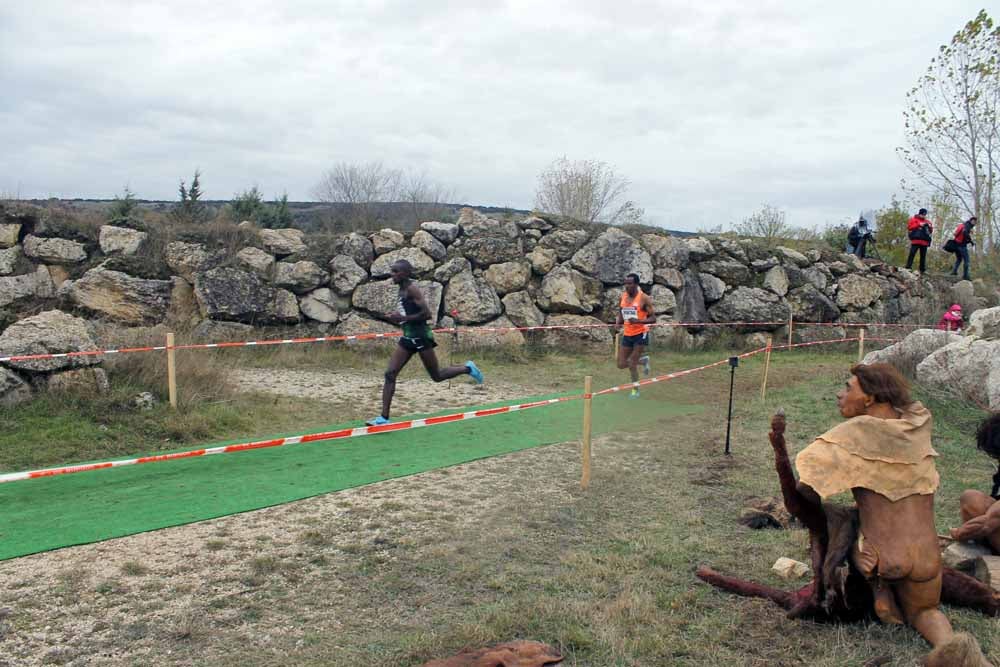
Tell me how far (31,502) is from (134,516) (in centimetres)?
101

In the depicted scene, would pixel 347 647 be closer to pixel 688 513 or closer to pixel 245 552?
pixel 245 552

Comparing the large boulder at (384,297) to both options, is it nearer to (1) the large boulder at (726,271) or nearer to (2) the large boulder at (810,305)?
(1) the large boulder at (726,271)

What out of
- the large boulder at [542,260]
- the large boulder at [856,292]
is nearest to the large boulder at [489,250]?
the large boulder at [542,260]

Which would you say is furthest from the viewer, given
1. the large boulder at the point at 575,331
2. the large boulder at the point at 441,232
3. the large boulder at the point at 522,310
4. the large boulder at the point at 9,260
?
the large boulder at the point at 441,232

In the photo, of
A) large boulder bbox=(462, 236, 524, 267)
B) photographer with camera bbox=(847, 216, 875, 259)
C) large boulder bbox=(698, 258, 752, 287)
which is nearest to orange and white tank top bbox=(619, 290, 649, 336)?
large boulder bbox=(462, 236, 524, 267)

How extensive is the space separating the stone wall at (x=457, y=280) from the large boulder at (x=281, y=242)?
0.09ft

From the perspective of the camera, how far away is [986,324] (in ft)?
38.0

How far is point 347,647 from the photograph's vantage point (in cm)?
375

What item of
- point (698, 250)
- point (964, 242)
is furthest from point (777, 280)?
point (964, 242)

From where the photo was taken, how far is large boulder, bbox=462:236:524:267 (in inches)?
646

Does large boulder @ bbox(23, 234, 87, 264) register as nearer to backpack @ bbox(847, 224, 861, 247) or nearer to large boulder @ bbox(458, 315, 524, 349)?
large boulder @ bbox(458, 315, 524, 349)

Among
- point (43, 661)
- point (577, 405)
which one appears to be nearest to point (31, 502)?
point (43, 661)

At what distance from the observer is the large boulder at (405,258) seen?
15.7 metres

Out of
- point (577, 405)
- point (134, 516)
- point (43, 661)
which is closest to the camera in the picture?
point (43, 661)
